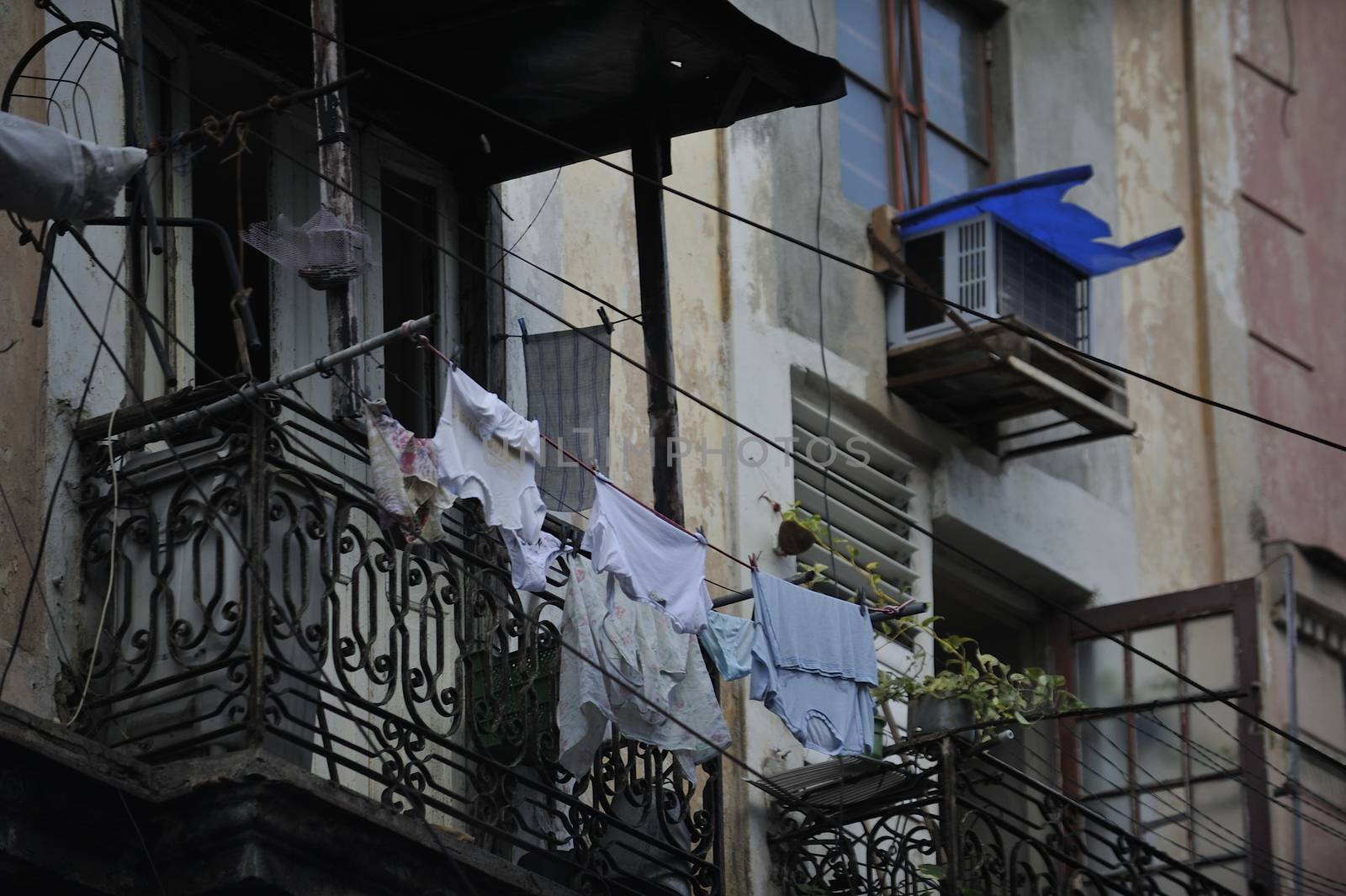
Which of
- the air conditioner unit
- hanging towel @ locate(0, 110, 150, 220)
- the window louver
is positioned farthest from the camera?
the air conditioner unit

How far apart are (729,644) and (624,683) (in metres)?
0.99

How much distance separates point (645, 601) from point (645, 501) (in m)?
2.26

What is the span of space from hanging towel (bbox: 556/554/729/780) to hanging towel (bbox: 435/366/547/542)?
1.63ft

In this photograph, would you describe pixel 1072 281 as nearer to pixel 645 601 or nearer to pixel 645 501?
pixel 645 501

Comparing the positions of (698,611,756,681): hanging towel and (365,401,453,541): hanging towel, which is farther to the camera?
(698,611,756,681): hanging towel

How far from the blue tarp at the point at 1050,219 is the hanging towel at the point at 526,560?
16.0ft

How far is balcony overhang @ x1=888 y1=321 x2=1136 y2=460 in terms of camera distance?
545 inches

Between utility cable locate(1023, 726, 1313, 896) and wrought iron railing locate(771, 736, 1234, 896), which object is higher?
utility cable locate(1023, 726, 1313, 896)

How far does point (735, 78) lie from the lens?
11242 mm

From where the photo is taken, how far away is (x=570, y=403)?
1157cm

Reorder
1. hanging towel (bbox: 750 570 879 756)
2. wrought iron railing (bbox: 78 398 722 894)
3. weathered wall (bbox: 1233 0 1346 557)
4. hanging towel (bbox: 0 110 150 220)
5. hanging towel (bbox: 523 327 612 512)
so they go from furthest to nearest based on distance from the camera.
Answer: weathered wall (bbox: 1233 0 1346 557), hanging towel (bbox: 523 327 612 512), hanging towel (bbox: 750 570 879 756), wrought iron railing (bbox: 78 398 722 894), hanging towel (bbox: 0 110 150 220)

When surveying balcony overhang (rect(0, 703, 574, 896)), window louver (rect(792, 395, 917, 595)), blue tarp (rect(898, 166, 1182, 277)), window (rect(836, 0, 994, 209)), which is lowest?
balcony overhang (rect(0, 703, 574, 896))

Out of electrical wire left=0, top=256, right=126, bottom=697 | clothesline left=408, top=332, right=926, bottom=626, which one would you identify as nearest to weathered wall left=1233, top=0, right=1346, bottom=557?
clothesline left=408, top=332, right=926, bottom=626

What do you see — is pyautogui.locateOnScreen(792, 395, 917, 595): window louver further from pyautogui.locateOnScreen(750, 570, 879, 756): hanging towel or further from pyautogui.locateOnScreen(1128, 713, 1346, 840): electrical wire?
pyautogui.locateOnScreen(750, 570, 879, 756): hanging towel
